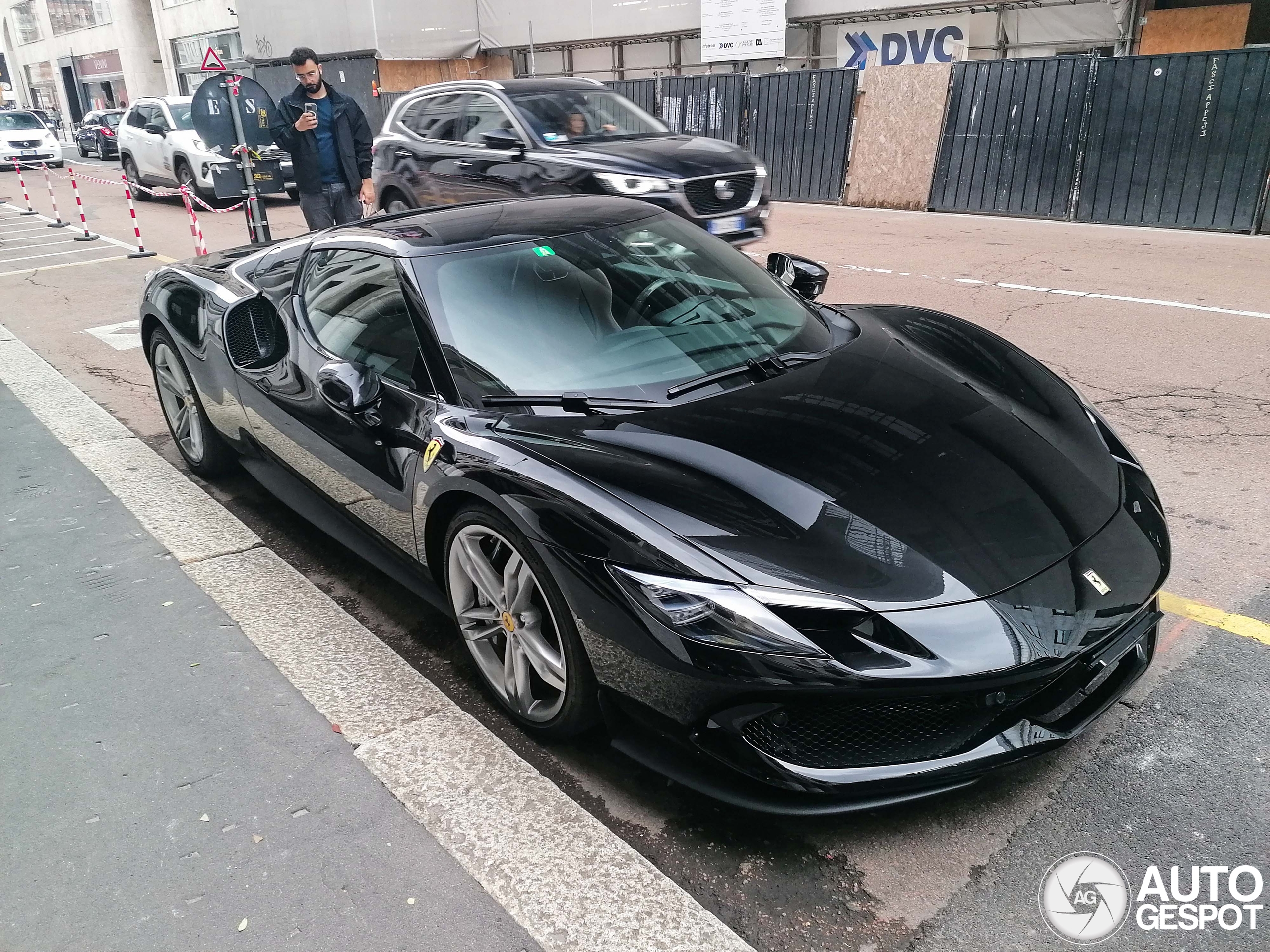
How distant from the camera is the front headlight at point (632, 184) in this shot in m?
8.33

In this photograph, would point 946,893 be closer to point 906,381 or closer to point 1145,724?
point 1145,724

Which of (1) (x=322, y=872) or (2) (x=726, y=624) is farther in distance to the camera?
(1) (x=322, y=872)

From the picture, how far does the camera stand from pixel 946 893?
85.8 inches

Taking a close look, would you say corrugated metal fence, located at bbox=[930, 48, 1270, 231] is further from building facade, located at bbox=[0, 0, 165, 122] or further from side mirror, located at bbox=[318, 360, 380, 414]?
building facade, located at bbox=[0, 0, 165, 122]

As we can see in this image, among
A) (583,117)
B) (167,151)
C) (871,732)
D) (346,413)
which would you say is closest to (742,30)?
(167,151)

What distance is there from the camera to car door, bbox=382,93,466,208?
31.6 ft

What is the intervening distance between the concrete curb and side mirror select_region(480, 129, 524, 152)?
18.5ft

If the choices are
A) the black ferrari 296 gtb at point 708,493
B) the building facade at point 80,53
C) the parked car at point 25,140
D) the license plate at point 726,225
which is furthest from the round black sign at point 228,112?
the building facade at point 80,53

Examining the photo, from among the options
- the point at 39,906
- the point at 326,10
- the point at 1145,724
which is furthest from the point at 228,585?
the point at 326,10

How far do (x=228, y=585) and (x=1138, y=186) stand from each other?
1163cm

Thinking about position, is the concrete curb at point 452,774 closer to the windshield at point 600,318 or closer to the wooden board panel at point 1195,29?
the windshield at point 600,318

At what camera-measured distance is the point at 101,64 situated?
4669 cm

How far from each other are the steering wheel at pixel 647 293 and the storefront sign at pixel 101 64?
4949 centimetres

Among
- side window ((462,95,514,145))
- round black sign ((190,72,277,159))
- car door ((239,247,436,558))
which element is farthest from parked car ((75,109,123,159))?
car door ((239,247,436,558))
